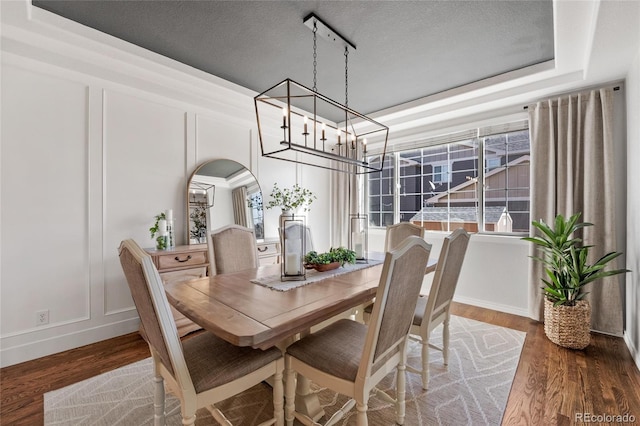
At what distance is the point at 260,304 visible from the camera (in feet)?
4.60

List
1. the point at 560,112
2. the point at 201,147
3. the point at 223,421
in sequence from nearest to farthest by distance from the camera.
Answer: the point at 223,421 < the point at 560,112 < the point at 201,147

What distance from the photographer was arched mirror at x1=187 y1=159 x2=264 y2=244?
10.7ft

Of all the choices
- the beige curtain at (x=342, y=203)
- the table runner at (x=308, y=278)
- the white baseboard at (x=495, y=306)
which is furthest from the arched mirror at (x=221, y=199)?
the white baseboard at (x=495, y=306)

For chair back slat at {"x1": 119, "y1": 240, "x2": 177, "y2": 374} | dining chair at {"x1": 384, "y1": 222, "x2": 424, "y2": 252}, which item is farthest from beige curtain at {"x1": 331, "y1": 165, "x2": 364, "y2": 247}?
chair back slat at {"x1": 119, "y1": 240, "x2": 177, "y2": 374}

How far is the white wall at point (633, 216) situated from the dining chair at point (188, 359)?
111 inches

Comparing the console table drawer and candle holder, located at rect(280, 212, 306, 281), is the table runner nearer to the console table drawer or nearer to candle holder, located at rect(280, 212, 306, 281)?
candle holder, located at rect(280, 212, 306, 281)

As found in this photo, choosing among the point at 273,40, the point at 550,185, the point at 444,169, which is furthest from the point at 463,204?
the point at 273,40

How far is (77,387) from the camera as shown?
6.32 ft

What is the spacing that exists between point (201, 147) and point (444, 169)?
3.28 meters

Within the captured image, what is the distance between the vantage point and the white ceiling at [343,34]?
203 centimetres

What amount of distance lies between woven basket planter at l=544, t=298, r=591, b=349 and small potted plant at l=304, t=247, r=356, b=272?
6.31 feet

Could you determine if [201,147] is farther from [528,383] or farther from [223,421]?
[528,383]

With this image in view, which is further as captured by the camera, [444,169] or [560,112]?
[444,169]

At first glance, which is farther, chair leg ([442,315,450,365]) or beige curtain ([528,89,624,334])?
beige curtain ([528,89,624,334])
